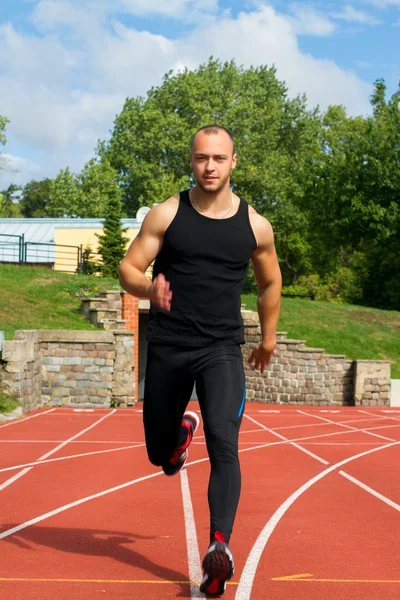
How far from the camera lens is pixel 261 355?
5.02m

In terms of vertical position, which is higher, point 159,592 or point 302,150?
point 302,150

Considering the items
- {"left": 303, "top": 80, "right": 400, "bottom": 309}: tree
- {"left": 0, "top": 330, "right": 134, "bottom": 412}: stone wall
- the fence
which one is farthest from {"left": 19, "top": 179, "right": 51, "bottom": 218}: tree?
{"left": 0, "top": 330, "right": 134, "bottom": 412}: stone wall

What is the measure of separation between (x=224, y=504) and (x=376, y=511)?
3.37m

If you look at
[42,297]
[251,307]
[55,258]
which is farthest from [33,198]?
[42,297]

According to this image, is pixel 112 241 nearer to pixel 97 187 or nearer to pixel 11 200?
pixel 97 187

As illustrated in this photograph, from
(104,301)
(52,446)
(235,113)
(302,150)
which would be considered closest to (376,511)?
(52,446)

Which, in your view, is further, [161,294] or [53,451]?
[53,451]

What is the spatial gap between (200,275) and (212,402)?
68cm

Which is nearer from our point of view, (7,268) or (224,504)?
(224,504)

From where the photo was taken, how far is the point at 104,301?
22.6 m

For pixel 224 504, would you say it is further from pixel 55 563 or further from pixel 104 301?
pixel 104 301

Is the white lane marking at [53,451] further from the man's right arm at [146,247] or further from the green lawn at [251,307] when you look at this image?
the green lawn at [251,307]

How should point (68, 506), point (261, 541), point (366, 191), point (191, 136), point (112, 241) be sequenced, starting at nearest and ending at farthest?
point (261, 541), point (68, 506), point (112, 241), point (366, 191), point (191, 136)

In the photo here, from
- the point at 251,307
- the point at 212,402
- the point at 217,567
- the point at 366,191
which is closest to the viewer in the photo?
the point at 217,567
